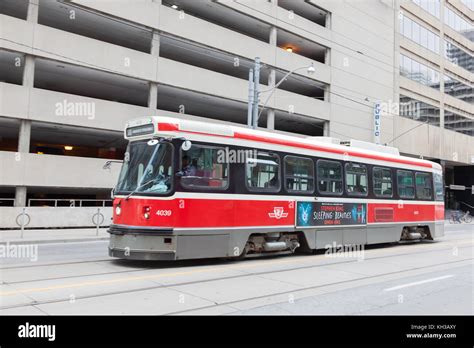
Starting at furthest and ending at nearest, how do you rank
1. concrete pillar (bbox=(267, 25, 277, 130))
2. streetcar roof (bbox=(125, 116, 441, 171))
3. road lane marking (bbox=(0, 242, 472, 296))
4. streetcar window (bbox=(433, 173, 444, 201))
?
concrete pillar (bbox=(267, 25, 277, 130)), streetcar window (bbox=(433, 173, 444, 201)), streetcar roof (bbox=(125, 116, 441, 171)), road lane marking (bbox=(0, 242, 472, 296))

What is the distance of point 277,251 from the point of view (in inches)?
484

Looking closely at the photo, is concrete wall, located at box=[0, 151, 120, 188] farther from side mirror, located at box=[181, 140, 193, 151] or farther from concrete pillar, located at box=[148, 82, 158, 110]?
side mirror, located at box=[181, 140, 193, 151]

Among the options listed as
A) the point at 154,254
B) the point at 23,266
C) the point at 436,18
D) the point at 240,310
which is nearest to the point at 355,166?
the point at 154,254

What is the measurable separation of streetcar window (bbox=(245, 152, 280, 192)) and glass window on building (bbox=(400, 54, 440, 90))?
134 feet

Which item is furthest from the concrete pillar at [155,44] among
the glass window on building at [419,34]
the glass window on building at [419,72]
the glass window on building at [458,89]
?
the glass window on building at [458,89]

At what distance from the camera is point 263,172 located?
1138 centimetres

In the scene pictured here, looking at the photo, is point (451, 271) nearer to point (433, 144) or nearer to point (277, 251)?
point (277, 251)

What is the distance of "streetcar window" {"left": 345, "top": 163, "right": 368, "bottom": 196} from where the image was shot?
45.9ft

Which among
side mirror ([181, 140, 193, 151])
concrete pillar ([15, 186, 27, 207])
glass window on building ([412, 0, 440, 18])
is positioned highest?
glass window on building ([412, 0, 440, 18])

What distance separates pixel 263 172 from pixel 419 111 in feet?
145

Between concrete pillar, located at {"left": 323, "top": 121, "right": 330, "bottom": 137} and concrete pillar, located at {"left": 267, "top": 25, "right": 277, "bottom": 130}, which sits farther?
concrete pillar, located at {"left": 323, "top": 121, "right": 330, "bottom": 137}

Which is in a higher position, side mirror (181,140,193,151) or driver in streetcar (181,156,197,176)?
side mirror (181,140,193,151)

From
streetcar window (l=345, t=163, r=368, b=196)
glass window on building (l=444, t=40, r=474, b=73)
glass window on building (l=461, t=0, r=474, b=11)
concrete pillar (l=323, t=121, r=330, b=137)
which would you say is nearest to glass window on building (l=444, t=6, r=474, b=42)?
glass window on building (l=461, t=0, r=474, b=11)

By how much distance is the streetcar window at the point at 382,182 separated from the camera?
49.6ft
